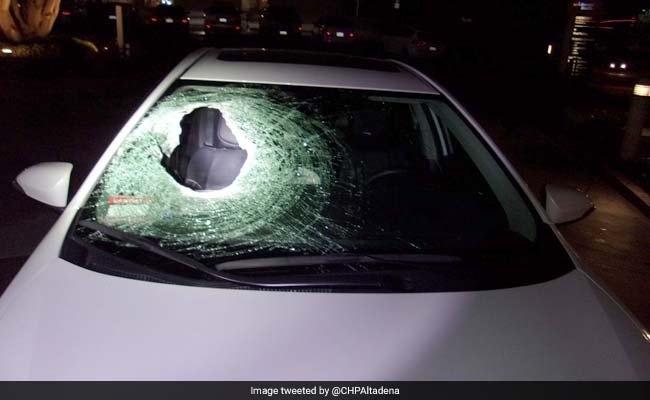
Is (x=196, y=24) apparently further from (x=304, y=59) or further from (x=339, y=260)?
(x=339, y=260)

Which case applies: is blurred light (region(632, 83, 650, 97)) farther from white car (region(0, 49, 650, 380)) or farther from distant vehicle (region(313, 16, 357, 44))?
distant vehicle (region(313, 16, 357, 44))

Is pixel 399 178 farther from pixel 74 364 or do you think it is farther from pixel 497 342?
pixel 74 364

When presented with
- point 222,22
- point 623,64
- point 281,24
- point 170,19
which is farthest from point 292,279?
point 170,19

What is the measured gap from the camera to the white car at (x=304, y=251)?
180 centimetres

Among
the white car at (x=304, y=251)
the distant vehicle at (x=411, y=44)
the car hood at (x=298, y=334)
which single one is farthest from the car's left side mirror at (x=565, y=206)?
the distant vehicle at (x=411, y=44)

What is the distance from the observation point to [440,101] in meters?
3.08

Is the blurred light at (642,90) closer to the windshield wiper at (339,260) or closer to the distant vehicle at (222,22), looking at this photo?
the windshield wiper at (339,260)

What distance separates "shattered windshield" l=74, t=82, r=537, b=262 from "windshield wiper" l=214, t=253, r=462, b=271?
59mm

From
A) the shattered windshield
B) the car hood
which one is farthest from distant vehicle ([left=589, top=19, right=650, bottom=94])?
the car hood

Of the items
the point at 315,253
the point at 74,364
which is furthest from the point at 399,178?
the point at 74,364

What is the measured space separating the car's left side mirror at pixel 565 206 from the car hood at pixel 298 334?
2.34 ft

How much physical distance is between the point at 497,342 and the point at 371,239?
73 cm

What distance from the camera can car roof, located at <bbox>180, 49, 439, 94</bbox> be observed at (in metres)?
2.96
